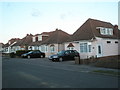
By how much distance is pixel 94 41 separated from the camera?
25.4 meters

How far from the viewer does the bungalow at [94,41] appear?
25530 mm

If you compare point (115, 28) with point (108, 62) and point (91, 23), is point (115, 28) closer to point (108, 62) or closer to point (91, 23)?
point (91, 23)

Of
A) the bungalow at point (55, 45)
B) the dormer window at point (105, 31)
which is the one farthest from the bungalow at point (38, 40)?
the dormer window at point (105, 31)

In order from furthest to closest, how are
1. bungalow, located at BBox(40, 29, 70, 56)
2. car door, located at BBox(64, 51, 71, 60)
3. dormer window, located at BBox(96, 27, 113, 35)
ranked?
bungalow, located at BBox(40, 29, 70, 56) < dormer window, located at BBox(96, 27, 113, 35) < car door, located at BBox(64, 51, 71, 60)

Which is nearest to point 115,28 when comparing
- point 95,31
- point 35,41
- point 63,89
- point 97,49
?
point 95,31

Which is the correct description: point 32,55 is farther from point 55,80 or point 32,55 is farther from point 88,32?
point 55,80

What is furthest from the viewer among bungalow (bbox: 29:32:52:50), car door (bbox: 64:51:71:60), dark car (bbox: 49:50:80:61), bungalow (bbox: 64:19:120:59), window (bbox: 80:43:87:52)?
bungalow (bbox: 29:32:52:50)

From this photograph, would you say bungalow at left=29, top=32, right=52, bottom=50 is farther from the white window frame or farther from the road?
the road

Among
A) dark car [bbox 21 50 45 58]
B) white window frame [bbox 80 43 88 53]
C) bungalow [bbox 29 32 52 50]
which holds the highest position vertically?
bungalow [bbox 29 32 52 50]

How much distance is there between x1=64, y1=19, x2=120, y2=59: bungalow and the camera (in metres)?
25.5

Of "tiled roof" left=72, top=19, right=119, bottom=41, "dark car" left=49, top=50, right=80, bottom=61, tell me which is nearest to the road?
"dark car" left=49, top=50, right=80, bottom=61

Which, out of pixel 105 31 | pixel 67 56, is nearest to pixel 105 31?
pixel 105 31

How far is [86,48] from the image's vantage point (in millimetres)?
26406

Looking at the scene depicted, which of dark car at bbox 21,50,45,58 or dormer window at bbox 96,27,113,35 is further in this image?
dark car at bbox 21,50,45,58
